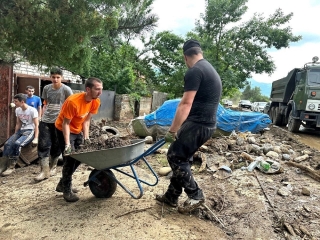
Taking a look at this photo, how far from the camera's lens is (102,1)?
2.92 m

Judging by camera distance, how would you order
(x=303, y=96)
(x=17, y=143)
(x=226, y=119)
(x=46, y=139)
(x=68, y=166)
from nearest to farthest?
(x=68, y=166), (x=46, y=139), (x=17, y=143), (x=226, y=119), (x=303, y=96)

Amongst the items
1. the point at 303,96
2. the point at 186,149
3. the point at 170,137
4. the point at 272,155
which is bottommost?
the point at 272,155

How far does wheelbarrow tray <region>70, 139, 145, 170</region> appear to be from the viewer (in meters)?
2.67

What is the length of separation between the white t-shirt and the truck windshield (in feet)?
29.3

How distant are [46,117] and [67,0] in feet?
6.20

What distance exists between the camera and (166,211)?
9.90 ft

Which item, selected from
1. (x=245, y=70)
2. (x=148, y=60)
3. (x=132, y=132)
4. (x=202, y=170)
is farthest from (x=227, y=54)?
(x=202, y=170)

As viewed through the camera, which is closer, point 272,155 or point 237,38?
point 272,155

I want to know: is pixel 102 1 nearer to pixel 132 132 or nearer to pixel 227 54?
pixel 132 132

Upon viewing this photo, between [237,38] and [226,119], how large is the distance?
39.2 feet

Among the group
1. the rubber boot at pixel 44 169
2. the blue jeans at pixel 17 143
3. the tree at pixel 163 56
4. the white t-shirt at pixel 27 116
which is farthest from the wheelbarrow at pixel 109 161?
the tree at pixel 163 56

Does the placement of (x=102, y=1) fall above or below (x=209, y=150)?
above

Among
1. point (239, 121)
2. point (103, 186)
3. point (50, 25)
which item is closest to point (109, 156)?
point (103, 186)

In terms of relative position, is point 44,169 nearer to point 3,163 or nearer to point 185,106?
point 3,163
